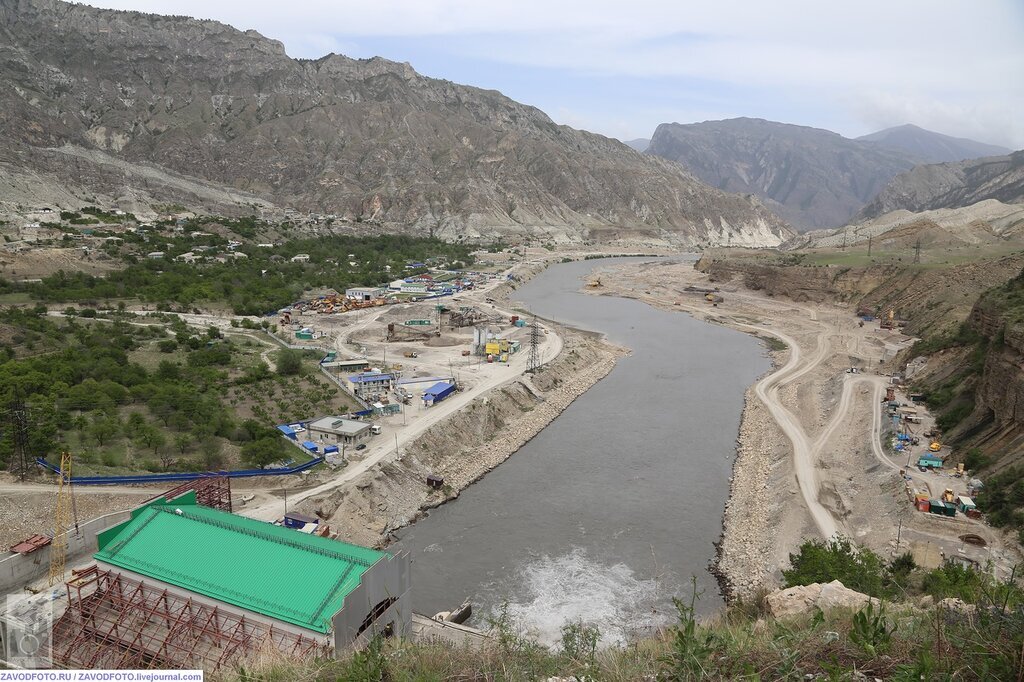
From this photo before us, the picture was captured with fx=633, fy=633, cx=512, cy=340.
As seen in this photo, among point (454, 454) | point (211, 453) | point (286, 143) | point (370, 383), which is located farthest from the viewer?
point (286, 143)

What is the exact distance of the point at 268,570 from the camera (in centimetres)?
1266

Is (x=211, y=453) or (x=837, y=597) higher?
(x=837, y=597)

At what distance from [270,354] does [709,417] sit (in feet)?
86.6

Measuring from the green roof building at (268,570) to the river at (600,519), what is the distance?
19.0 feet

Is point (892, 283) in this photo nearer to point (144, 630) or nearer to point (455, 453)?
point (455, 453)

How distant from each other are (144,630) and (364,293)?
5349 cm

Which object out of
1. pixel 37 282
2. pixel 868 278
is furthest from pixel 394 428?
pixel 868 278

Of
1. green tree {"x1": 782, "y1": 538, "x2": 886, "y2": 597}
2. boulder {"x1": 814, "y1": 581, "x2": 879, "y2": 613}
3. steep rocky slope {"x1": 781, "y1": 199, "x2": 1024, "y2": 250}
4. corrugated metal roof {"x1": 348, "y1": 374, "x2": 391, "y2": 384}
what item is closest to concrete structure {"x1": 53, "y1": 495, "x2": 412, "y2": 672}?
boulder {"x1": 814, "y1": 581, "x2": 879, "y2": 613}

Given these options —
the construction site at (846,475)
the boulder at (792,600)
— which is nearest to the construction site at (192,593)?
the boulder at (792,600)

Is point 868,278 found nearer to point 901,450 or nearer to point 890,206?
point 901,450

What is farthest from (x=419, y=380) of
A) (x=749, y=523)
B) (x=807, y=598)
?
(x=807, y=598)

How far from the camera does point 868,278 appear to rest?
6550 cm

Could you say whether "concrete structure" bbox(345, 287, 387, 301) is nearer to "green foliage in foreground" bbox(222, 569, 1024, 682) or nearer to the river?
the river

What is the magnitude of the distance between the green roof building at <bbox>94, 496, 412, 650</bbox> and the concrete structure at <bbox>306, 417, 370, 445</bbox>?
12213 mm
